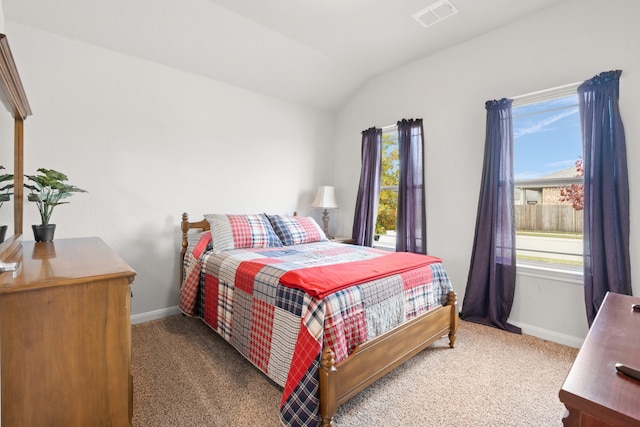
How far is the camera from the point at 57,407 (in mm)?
1074

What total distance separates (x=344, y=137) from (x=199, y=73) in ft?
6.57

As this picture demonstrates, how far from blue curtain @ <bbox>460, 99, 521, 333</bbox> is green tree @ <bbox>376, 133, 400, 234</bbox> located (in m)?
1.14

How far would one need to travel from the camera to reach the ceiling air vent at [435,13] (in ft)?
8.27

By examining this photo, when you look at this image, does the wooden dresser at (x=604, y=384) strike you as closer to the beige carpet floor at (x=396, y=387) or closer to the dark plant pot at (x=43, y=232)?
the beige carpet floor at (x=396, y=387)

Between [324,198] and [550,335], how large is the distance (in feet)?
8.64

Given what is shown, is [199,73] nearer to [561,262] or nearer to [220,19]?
[220,19]

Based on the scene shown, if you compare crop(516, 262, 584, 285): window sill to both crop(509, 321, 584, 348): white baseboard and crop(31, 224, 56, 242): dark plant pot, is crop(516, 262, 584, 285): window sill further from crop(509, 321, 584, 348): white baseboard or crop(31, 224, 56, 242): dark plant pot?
crop(31, 224, 56, 242): dark plant pot

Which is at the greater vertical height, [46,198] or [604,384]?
[46,198]

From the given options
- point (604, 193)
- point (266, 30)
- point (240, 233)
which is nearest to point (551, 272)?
point (604, 193)

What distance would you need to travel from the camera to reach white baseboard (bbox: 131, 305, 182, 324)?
279 cm

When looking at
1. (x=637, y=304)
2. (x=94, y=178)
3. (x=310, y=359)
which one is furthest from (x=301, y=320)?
(x=94, y=178)

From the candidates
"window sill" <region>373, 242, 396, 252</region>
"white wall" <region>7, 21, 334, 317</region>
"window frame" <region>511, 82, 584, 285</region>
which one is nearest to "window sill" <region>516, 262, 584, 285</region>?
"window frame" <region>511, 82, 584, 285</region>

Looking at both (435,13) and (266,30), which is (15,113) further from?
(435,13)

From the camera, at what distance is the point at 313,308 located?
153 centimetres
